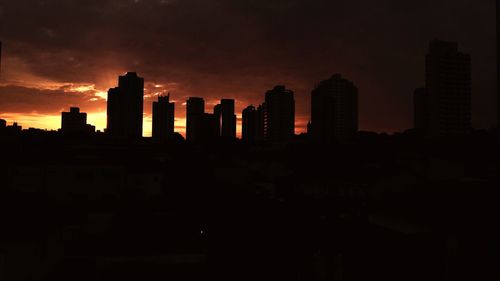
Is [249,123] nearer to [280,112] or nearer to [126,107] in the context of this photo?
[280,112]

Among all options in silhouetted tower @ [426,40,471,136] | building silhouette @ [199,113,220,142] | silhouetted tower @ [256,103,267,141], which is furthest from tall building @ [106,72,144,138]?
silhouetted tower @ [426,40,471,136]

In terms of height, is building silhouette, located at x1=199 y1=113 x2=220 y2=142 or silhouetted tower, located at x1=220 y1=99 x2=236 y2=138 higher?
silhouetted tower, located at x1=220 y1=99 x2=236 y2=138

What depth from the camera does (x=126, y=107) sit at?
260 ft

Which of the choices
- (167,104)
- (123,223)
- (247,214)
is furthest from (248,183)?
(167,104)

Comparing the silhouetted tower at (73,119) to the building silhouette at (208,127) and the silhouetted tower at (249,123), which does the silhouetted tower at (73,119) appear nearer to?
the building silhouette at (208,127)

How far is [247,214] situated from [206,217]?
2.18 m

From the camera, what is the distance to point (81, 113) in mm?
83938

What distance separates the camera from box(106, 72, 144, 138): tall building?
78.4 meters

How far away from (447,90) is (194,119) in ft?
153

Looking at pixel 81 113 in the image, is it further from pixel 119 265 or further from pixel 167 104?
pixel 119 265

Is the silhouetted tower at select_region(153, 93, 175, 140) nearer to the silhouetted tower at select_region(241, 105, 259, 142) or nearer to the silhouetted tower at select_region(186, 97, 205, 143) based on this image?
the silhouetted tower at select_region(186, 97, 205, 143)

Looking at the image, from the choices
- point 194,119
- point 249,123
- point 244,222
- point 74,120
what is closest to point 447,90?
point 249,123

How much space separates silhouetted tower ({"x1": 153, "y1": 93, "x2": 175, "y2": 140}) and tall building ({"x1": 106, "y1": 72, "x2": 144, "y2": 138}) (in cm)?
860

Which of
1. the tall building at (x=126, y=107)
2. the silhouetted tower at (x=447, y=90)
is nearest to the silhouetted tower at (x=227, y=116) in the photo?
the tall building at (x=126, y=107)
